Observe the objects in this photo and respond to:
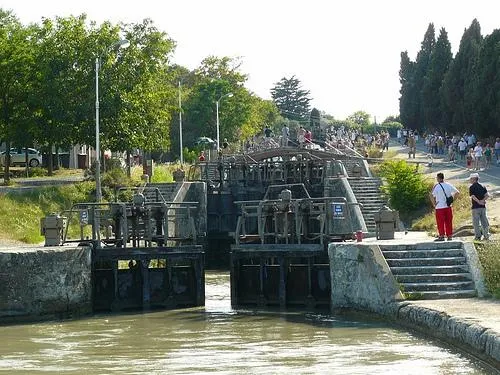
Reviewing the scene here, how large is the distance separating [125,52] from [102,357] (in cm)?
3292

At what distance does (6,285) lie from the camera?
26453 millimetres

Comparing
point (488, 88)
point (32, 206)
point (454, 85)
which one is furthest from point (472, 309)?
point (454, 85)

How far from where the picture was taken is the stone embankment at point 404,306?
18281 millimetres

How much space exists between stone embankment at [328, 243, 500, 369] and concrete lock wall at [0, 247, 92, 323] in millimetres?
5700

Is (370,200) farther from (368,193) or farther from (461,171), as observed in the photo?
(461,171)

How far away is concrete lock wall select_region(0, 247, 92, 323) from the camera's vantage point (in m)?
26.5

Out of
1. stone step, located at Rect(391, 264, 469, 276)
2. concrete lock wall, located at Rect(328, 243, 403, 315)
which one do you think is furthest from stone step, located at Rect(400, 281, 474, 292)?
stone step, located at Rect(391, 264, 469, 276)

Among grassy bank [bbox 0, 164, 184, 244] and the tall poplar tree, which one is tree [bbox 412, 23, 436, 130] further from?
grassy bank [bbox 0, 164, 184, 244]

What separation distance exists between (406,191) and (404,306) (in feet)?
62.2

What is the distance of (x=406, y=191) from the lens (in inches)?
1628

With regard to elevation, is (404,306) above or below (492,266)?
below

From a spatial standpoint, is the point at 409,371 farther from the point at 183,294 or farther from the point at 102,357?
the point at 183,294

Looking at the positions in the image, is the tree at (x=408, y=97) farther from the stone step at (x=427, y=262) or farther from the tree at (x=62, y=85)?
Answer: the stone step at (x=427, y=262)

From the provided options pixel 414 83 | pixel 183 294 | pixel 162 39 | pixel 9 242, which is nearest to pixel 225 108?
pixel 414 83
